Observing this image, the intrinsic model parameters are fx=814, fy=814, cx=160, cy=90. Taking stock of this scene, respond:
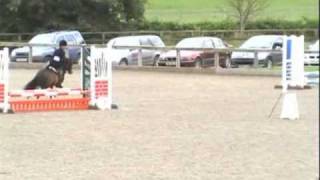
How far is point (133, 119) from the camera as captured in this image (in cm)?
1555

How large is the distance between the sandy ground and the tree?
3733cm

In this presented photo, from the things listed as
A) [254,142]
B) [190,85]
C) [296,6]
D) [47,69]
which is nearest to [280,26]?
[296,6]

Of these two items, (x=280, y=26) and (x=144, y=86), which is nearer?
(x=144, y=86)

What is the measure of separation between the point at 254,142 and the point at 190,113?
4715mm

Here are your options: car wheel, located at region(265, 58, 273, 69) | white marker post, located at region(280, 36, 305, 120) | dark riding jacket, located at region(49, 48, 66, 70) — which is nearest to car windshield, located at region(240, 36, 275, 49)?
car wheel, located at region(265, 58, 273, 69)

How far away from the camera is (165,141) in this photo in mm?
12203

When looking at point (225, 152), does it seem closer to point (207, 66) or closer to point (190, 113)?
point (190, 113)

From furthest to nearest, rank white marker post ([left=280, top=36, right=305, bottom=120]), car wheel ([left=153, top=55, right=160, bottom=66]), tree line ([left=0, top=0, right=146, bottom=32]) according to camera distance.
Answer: tree line ([left=0, top=0, right=146, bottom=32]) → car wheel ([left=153, top=55, right=160, bottom=66]) → white marker post ([left=280, top=36, right=305, bottom=120])

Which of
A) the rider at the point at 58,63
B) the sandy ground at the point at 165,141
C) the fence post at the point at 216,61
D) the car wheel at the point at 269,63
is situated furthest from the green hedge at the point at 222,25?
the rider at the point at 58,63

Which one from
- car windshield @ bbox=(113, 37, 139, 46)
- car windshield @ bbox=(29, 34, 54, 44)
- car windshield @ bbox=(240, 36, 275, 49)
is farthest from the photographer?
car windshield @ bbox=(29, 34, 54, 44)

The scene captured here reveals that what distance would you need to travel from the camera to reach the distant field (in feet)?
213

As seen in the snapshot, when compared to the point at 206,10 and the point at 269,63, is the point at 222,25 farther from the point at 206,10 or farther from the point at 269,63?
the point at 269,63

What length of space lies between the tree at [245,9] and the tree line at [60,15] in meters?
7.24

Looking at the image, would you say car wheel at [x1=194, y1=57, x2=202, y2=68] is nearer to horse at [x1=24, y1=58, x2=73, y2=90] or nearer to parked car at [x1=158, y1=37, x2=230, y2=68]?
parked car at [x1=158, y1=37, x2=230, y2=68]
